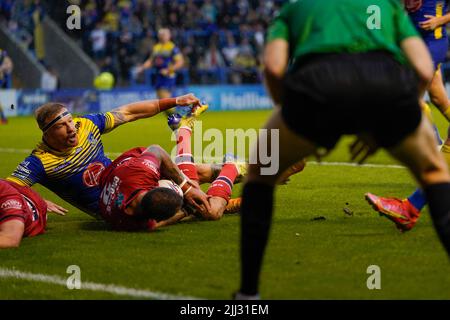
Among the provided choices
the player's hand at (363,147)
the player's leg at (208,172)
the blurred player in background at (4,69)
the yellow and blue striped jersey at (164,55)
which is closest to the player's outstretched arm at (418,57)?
the player's hand at (363,147)

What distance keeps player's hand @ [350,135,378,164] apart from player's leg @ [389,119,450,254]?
0.19m

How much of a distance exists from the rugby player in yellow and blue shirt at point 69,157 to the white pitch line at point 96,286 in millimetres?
1651

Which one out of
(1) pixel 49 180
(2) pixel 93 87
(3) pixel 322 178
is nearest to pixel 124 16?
(2) pixel 93 87

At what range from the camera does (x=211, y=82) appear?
103ft

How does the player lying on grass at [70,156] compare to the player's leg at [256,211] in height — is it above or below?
below

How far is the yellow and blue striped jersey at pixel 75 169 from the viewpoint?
294 inches

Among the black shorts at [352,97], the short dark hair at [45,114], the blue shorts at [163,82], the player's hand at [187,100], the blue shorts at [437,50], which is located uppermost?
the black shorts at [352,97]

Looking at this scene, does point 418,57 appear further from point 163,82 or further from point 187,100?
point 163,82

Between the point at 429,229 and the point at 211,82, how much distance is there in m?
24.5

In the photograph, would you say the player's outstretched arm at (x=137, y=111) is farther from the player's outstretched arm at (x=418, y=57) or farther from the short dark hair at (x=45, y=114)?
the player's outstretched arm at (x=418, y=57)

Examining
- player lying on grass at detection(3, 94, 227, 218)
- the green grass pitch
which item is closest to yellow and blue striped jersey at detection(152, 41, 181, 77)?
the green grass pitch

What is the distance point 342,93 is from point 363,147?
2.16 ft

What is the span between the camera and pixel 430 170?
4414mm
